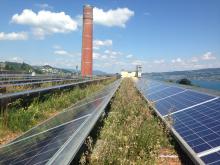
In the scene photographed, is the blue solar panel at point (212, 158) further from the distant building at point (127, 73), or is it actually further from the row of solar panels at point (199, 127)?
the distant building at point (127, 73)

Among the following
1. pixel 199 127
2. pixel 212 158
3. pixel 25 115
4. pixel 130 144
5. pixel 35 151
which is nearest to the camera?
pixel 35 151

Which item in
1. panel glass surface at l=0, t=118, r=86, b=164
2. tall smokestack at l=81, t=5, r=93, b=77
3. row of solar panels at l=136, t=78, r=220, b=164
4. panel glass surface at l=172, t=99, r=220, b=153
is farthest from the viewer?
tall smokestack at l=81, t=5, r=93, b=77

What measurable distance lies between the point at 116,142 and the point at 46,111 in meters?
9.47

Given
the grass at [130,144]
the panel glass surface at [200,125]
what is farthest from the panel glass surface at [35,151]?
the panel glass surface at [200,125]

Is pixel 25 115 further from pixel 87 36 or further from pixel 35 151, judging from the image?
pixel 87 36

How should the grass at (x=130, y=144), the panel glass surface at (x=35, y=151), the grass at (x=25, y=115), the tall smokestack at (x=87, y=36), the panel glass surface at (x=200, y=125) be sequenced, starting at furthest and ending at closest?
1. the tall smokestack at (x=87, y=36)
2. the grass at (x=25, y=115)
3. the panel glass surface at (x=200, y=125)
4. the grass at (x=130, y=144)
5. the panel glass surface at (x=35, y=151)

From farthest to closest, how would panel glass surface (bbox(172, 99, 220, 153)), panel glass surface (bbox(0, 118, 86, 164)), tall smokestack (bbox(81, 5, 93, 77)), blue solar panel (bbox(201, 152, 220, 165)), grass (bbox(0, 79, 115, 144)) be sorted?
tall smokestack (bbox(81, 5, 93, 77)) < grass (bbox(0, 79, 115, 144)) < panel glass surface (bbox(172, 99, 220, 153)) < blue solar panel (bbox(201, 152, 220, 165)) < panel glass surface (bbox(0, 118, 86, 164))

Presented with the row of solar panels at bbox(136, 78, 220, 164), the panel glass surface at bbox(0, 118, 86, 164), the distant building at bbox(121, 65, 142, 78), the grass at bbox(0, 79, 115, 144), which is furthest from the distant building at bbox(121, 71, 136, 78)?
the panel glass surface at bbox(0, 118, 86, 164)

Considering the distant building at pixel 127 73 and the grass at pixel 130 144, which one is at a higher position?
the grass at pixel 130 144

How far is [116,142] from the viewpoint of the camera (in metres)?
6.70

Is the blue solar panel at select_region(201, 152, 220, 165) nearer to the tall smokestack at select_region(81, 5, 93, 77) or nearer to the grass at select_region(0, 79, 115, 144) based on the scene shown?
the grass at select_region(0, 79, 115, 144)

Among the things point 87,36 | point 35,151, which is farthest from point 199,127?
point 87,36

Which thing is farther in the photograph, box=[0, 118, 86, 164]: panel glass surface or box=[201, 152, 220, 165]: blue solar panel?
box=[201, 152, 220, 165]: blue solar panel

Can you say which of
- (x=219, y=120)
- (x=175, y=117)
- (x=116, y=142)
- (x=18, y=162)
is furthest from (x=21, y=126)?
(x=18, y=162)
